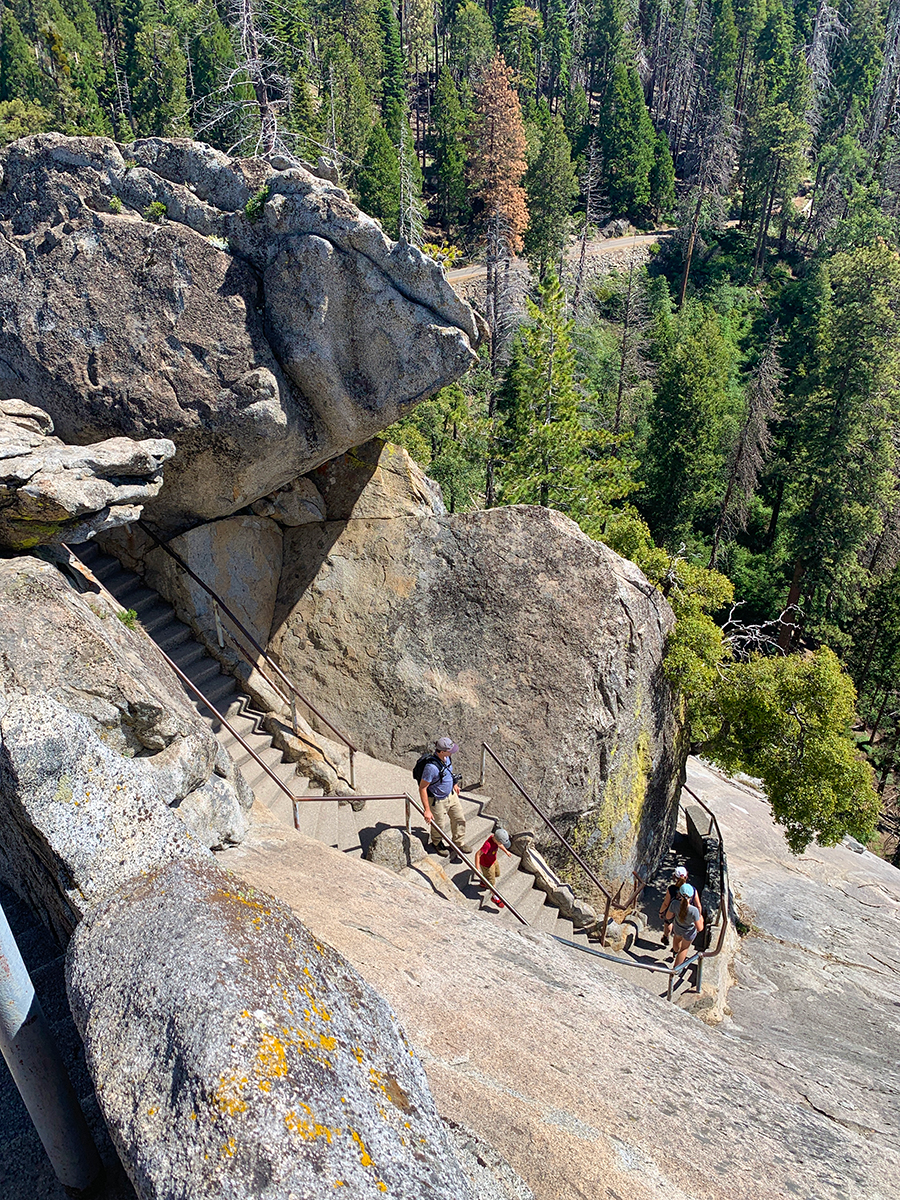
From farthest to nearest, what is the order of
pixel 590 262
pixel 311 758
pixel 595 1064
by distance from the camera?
pixel 590 262 → pixel 311 758 → pixel 595 1064

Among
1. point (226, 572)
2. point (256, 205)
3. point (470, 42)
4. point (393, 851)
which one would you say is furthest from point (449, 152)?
point (393, 851)

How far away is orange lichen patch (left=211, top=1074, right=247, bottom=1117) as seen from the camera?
3754 millimetres

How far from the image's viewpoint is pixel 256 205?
39.1 ft

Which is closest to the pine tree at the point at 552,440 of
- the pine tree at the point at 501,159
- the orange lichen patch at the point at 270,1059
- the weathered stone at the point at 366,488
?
the weathered stone at the point at 366,488

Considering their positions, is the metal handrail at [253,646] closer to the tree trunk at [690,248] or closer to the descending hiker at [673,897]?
the descending hiker at [673,897]

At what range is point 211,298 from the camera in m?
11.8

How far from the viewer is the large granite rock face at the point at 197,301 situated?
11.5 metres

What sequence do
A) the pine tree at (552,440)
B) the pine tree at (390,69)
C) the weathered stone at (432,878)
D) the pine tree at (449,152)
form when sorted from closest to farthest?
the weathered stone at (432,878)
the pine tree at (552,440)
the pine tree at (449,152)
the pine tree at (390,69)

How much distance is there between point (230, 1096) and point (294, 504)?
11.4m

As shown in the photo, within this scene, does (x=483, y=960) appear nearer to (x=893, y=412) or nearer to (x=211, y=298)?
(x=211, y=298)

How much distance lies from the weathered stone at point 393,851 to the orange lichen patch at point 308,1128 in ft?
22.8

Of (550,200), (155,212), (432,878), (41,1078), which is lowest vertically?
(432,878)

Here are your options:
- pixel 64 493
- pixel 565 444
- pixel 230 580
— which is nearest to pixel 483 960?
pixel 64 493

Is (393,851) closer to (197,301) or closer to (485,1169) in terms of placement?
(485,1169)
